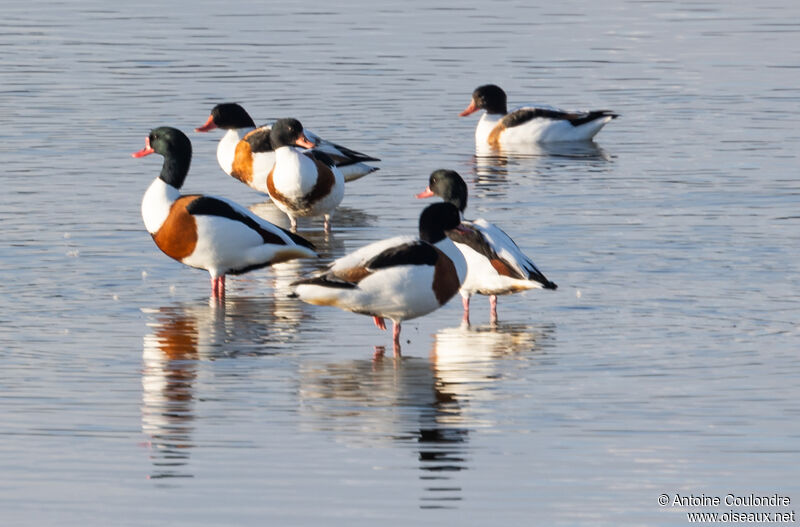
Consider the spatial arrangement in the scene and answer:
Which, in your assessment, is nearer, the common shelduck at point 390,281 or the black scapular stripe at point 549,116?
the common shelduck at point 390,281

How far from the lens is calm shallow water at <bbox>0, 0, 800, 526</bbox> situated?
8.05m

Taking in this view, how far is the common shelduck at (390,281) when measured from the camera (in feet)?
34.0

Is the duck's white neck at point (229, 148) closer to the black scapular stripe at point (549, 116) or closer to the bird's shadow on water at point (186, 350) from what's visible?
the black scapular stripe at point (549, 116)

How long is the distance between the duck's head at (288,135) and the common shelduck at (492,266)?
15.6 feet

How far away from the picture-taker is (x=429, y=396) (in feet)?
31.8

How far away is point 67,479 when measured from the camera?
8125 millimetres

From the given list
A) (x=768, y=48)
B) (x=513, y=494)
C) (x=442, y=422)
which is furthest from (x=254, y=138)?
(x=768, y=48)

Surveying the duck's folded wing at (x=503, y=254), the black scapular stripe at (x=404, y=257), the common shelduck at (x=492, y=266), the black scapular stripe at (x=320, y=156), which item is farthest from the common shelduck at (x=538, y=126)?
the black scapular stripe at (x=404, y=257)

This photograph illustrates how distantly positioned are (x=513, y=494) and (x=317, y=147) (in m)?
9.45

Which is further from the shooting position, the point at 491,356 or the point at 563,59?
the point at 563,59

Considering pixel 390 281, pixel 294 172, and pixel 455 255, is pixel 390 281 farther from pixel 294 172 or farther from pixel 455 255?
pixel 294 172

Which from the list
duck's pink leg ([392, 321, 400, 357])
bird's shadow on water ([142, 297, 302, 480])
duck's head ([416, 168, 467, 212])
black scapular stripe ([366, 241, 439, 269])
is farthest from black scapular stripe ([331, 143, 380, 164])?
black scapular stripe ([366, 241, 439, 269])

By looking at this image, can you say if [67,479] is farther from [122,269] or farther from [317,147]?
[317,147]

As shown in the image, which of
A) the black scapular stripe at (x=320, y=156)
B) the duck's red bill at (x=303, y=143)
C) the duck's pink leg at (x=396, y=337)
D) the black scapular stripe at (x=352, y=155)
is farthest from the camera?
the black scapular stripe at (x=352, y=155)
